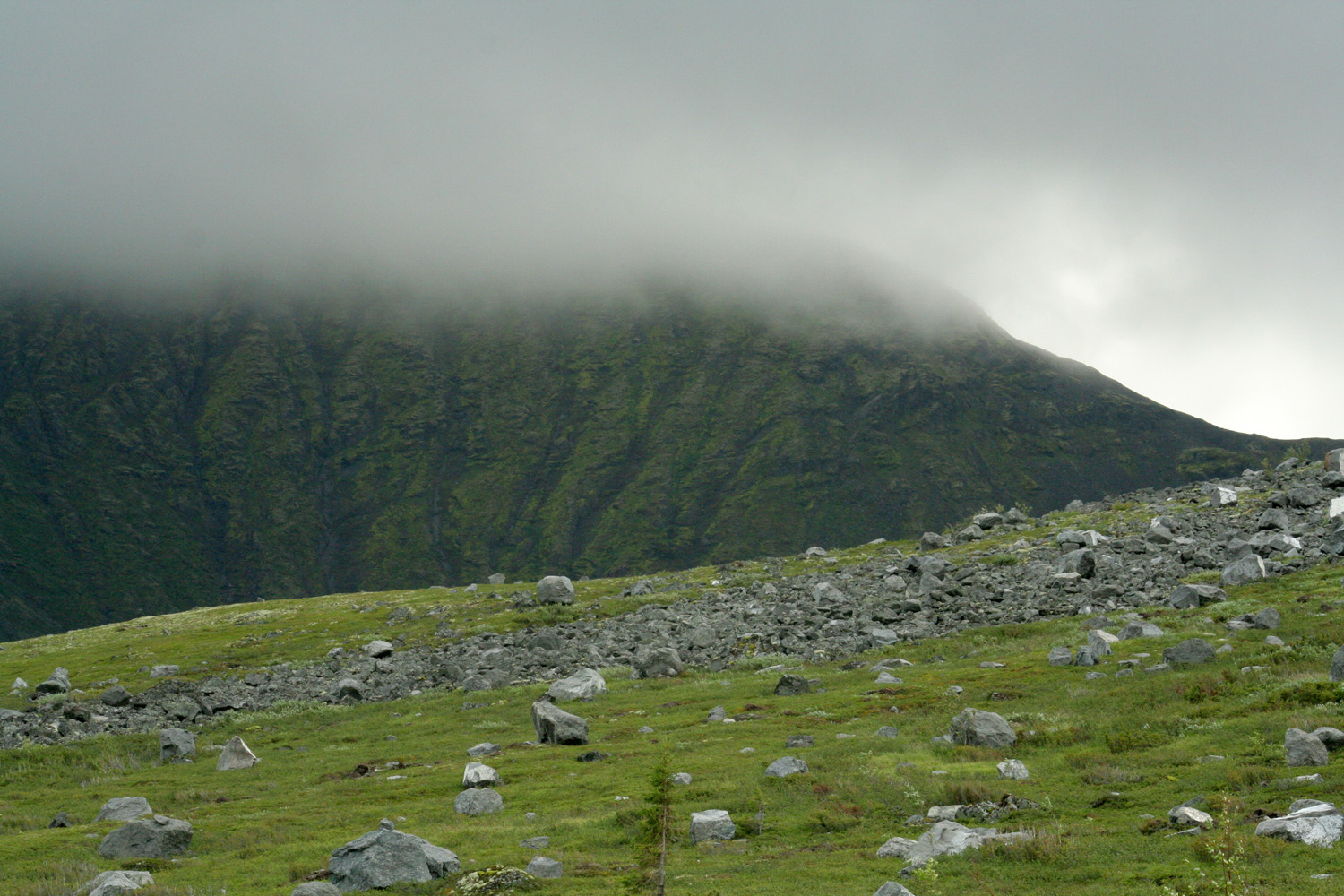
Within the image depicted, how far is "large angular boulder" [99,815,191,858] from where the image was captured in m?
20.9

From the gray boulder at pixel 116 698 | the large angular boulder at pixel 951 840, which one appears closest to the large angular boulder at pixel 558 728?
the large angular boulder at pixel 951 840

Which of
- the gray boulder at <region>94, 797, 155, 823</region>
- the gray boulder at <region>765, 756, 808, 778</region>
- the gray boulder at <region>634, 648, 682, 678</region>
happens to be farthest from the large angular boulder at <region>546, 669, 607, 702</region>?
the gray boulder at <region>94, 797, 155, 823</region>

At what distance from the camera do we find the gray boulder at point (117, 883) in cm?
1652

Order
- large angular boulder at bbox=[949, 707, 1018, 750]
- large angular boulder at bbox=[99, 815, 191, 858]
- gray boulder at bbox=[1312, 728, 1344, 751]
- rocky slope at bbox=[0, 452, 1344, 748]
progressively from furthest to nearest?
rocky slope at bbox=[0, 452, 1344, 748], large angular boulder at bbox=[949, 707, 1018, 750], large angular boulder at bbox=[99, 815, 191, 858], gray boulder at bbox=[1312, 728, 1344, 751]

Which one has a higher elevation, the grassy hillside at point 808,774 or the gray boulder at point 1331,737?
the gray boulder at point 1331,737

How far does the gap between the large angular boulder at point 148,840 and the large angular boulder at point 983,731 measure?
19.5 metres

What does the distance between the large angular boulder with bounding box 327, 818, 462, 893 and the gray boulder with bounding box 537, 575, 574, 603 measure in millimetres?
65259

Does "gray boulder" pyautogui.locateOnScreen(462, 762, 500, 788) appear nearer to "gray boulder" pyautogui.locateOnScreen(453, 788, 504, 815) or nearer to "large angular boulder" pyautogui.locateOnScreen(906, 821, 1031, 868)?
"gray boulder" pyautogui.locateOnScreen(453, 788, 504, 815)

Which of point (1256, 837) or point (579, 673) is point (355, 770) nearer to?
point (579, 673)

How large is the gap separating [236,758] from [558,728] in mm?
13095

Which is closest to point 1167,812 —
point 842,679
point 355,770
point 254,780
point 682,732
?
point 682,732

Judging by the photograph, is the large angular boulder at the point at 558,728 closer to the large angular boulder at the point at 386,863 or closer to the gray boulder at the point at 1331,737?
the large angular boulder at the point at 386,863

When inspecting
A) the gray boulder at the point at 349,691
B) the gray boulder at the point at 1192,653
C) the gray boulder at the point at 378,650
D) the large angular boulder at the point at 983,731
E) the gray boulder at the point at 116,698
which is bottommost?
the gray boulder at the point at 116,698

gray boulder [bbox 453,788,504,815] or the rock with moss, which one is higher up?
the rock with moss
